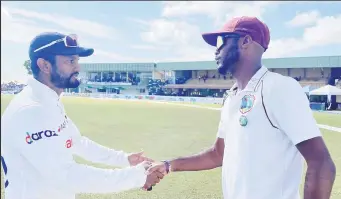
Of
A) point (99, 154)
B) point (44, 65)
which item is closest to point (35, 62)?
point (44, 65)

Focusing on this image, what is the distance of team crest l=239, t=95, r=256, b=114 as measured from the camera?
3.89 ft

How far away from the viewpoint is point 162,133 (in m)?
3.32

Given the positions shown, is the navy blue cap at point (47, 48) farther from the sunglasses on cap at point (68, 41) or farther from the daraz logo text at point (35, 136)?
the daraz logo text at point (35, 136)

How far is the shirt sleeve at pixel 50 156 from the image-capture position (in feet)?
→ 4.21

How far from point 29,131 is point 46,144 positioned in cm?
8

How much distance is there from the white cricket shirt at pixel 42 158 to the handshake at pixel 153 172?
10 centimetres

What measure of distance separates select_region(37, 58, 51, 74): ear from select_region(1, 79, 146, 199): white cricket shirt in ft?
0.32

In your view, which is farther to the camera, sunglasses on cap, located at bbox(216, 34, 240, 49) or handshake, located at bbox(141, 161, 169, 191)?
handshake, located at bbox(141, 161, 169, 191)

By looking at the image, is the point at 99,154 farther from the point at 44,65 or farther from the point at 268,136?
the point at 268,136

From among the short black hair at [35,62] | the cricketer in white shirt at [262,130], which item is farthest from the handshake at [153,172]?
the short black hair at [35,62]

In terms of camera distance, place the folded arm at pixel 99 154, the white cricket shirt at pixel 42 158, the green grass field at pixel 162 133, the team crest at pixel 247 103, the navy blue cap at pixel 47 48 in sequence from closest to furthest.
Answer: the team crest at pixel 247 103 < the white cricket shirt at pixel 42 158 < the navy blue cap at pixel 47 48 < the folded arm at pixel 99 154 < the green grass field at pixel 162 133

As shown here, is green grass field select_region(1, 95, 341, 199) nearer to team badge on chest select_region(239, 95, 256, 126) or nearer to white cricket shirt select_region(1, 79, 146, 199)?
white cricket shirt select_region(1, 79, 146, 199)

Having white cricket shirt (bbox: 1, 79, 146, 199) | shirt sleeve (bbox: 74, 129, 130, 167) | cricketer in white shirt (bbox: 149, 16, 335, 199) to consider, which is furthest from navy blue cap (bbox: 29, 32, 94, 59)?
cricketer in white shirt (bbox: 149, 16, 335, 199)

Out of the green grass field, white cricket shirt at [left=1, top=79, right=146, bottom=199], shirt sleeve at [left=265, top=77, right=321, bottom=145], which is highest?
shirt sleeve at [left=265, top=77, right=321, bottom=145]
